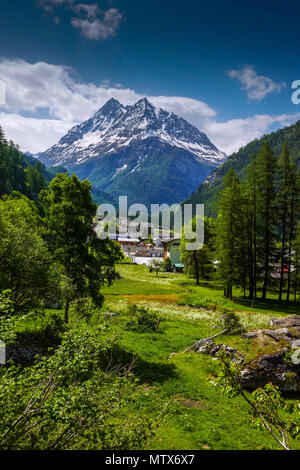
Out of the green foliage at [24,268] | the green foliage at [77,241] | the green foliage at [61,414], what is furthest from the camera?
the green foliage at [77,241]

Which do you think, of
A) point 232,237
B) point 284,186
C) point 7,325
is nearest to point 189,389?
point 7,325

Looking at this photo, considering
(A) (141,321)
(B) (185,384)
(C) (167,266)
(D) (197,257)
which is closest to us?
(B) (185,384)

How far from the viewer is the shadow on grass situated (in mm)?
13688

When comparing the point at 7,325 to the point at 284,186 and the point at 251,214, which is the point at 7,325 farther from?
the point at 284,186

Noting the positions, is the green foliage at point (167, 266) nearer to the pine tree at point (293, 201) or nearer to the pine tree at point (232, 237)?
the pine tree at point (232, 237)

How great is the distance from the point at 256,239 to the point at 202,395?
30025 mm

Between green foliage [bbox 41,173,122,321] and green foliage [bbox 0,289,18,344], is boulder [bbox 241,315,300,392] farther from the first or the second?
green foliage [bbox 0,289,18,344]

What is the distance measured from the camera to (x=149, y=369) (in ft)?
49.0

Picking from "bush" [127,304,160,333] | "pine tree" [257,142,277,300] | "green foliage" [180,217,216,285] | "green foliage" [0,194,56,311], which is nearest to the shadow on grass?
"green foliage" [0,194,56,311]

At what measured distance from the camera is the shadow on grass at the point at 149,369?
44.9 ft

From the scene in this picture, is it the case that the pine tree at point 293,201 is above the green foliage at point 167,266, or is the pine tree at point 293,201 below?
above

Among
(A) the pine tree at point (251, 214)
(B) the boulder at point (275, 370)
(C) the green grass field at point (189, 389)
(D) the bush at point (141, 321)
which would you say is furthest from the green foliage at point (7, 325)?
(A) the pine tree at point (251, 214)

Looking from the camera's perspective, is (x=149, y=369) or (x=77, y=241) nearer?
(x=149, y=369)

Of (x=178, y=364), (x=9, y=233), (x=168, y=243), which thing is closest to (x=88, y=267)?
(x=9, y=233)
